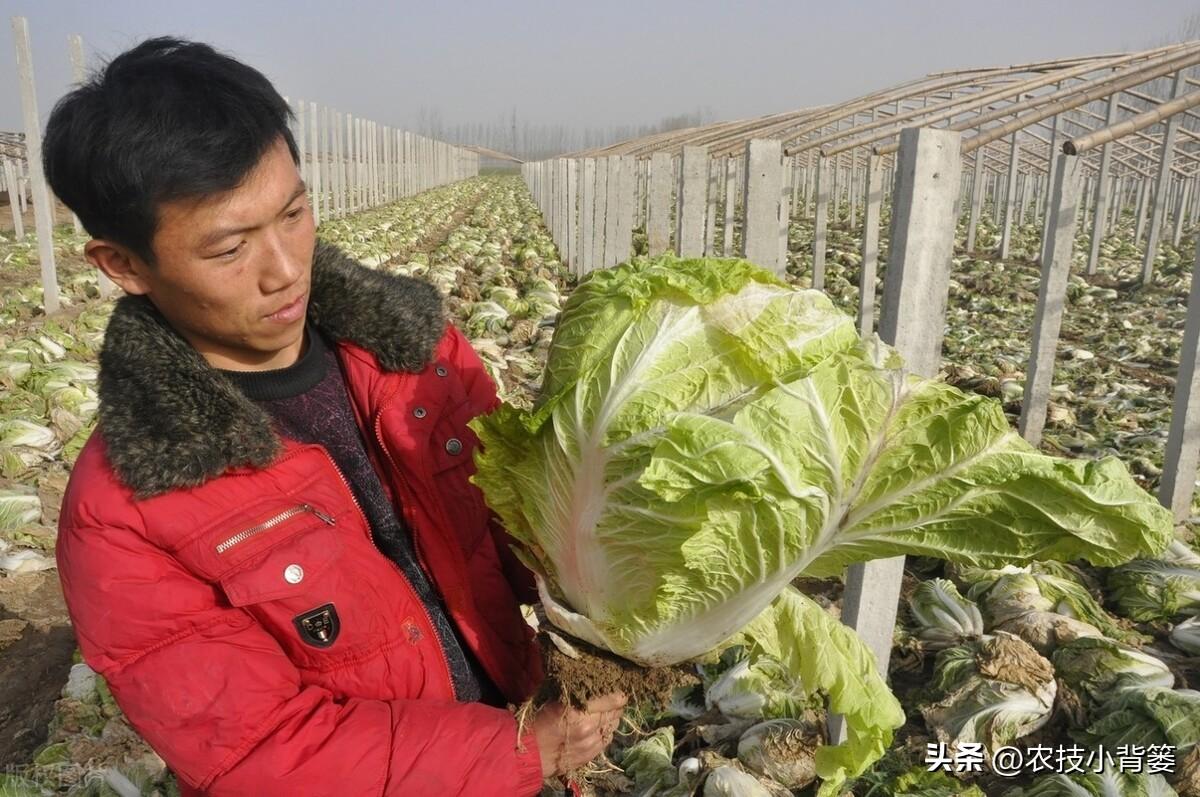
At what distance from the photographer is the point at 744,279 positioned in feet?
6.54

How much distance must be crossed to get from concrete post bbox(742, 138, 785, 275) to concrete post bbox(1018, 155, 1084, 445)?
7.00 feet

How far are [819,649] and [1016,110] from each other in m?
10.0

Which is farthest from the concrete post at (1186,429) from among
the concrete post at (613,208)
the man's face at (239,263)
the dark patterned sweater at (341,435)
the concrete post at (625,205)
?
the concrete post at (613,208)

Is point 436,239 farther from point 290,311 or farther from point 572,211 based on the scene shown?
point 290,311

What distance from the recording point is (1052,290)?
6129mm

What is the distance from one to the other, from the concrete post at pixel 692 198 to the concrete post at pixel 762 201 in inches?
112

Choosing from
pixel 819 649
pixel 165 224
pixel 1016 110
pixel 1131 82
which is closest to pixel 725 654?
pixel 819 649

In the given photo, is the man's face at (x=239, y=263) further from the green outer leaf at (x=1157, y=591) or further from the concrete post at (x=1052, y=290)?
the concrete post at (x=1052, y=290)

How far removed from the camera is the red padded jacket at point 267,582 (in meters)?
1.79

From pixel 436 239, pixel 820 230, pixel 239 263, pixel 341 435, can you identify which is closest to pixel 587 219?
pixel 820 230

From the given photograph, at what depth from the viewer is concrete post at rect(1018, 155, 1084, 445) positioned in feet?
20.0

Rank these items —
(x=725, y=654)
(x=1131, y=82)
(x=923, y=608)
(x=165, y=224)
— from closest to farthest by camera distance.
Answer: (x=165, y=224) < (x=725, y=654) < (x=923, y=608) < (x=1131, y=82)

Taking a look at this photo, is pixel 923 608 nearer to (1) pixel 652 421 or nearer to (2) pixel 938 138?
(2) pixel 938 138

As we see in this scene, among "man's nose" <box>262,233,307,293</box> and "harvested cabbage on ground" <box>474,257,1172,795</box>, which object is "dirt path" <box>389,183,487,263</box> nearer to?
"man's nose" <box>262,233,307,293</box>
